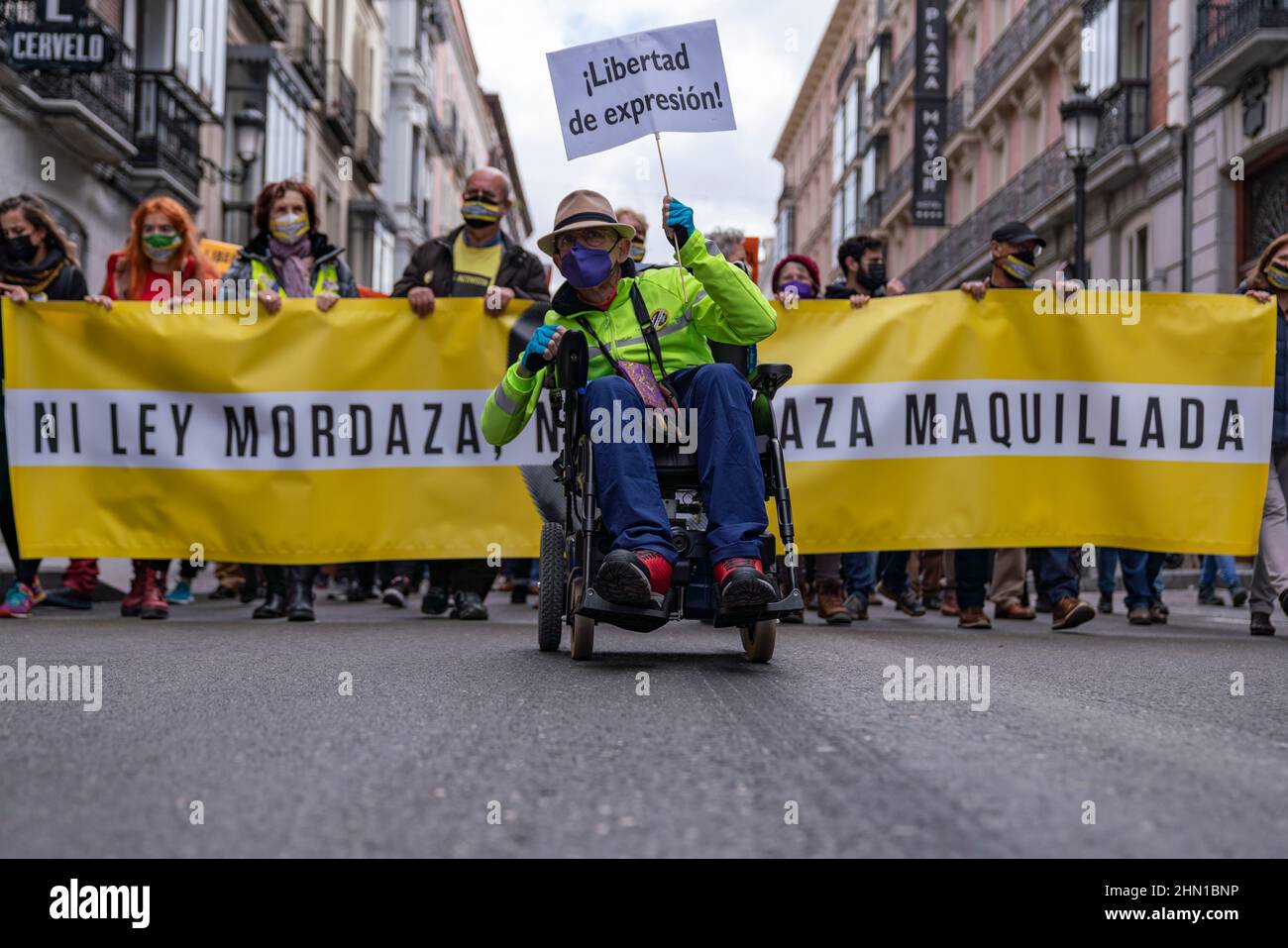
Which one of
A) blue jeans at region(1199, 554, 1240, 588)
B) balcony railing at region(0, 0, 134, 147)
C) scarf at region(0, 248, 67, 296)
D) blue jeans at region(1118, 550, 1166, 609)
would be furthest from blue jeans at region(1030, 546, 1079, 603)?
balcony railing at region(0, 0, 134, 147)

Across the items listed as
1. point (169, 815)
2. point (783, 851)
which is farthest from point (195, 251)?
point (783, 851)

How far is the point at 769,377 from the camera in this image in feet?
16.5

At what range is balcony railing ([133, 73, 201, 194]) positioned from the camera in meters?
19.7

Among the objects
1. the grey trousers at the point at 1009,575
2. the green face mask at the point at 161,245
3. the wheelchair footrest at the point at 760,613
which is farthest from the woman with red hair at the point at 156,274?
the grey trousers at the point at 1009,575

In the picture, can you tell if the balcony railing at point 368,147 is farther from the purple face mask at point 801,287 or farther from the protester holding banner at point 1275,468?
the protester holding banner at point 1275,468

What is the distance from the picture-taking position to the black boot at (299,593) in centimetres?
717

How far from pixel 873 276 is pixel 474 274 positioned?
2109mm

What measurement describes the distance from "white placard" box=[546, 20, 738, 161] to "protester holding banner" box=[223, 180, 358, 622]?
2085 millimetres

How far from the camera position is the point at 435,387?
7.70 meters

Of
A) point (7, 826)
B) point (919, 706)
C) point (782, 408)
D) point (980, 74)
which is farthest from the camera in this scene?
point (980, 74)

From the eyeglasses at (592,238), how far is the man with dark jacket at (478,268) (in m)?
2.54

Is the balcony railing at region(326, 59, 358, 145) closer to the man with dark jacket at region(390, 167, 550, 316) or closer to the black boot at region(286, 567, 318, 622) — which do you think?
the man with dark jacket at region(390, 167, 550, 316)
